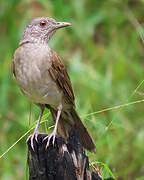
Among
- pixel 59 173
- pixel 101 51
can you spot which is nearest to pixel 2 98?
pixel 101 51

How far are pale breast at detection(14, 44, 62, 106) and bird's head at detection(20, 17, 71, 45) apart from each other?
185 millimetres

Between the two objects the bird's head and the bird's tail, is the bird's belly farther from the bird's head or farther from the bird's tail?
the bird's head

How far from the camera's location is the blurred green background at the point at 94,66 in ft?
23.0

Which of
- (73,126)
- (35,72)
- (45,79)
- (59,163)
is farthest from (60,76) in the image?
(59,163)

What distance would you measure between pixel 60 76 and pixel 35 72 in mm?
326

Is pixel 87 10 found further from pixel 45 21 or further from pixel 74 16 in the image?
pixel 45 21

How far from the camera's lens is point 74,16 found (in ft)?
30.0

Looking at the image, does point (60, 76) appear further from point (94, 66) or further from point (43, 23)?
point (94, 66)

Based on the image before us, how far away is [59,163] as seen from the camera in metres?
4.52

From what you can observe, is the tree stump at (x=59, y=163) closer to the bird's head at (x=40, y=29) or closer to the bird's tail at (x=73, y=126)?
the bird's tail at (x=73, y=126)

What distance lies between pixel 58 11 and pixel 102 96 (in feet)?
4.47

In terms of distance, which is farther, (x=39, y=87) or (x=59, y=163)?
(x=39, y=87)

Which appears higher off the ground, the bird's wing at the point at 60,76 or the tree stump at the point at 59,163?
the bird's wing at the point at 60,76

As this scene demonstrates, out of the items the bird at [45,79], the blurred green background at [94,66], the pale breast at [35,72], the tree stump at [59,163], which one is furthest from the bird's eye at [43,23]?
the tree stump at [59,163]
